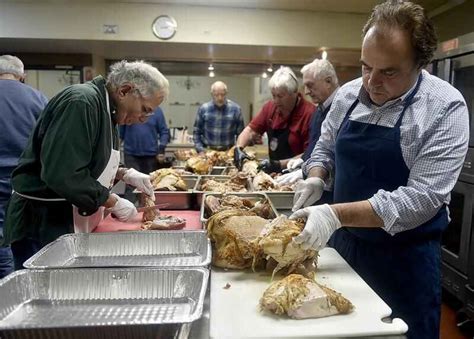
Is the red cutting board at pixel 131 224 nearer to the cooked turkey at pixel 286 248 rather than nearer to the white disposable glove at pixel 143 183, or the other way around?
the white disposable glove at pixel 143 183

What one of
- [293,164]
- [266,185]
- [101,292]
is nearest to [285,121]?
[293,164]

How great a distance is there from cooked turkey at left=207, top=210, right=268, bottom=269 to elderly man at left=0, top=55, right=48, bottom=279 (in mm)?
1926

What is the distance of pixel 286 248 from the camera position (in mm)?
1271

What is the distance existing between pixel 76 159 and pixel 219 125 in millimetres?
3696

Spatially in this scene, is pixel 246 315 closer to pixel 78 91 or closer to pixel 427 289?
pixel 427 289

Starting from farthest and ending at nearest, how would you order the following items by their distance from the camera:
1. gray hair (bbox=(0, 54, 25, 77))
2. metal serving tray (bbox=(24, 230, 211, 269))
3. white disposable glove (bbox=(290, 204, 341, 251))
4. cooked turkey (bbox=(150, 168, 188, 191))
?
1. gray hair (bbox=(0, 54, 25, 77))
2. cooked turkey (bbox=(150, 168, 188, 191))
3. metal serving tray (bbox=(24, 230, 211, 269))
4. white disposable glove (bbox=(290, 204, 341, 251))

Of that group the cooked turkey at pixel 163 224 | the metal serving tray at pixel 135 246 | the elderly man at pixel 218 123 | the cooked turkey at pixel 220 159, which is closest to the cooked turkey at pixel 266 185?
the cooked turkey at pixel 163 224

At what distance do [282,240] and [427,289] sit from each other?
2.04 feet

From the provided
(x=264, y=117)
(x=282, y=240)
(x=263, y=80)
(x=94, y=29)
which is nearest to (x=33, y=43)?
(x=94, y=29)

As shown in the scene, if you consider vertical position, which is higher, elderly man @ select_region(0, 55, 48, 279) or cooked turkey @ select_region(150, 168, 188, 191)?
elderly man @ select_region(0, 55, 48, 279)

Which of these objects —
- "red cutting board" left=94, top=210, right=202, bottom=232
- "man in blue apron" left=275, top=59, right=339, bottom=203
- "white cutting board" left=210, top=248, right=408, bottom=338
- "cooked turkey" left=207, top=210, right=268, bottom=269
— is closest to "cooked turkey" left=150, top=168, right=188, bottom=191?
"red cutting board" left=94, top=210, right=202, bottom=232

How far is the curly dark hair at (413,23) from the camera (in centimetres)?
131

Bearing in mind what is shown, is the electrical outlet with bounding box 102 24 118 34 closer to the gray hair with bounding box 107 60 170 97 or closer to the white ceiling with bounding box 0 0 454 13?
the white ceiling with bounding box 0 0 454 13

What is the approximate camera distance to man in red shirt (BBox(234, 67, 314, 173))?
3.32m
